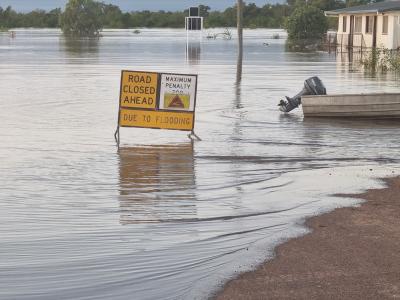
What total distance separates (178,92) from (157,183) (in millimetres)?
5478

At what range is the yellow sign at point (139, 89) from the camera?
63.2 ft

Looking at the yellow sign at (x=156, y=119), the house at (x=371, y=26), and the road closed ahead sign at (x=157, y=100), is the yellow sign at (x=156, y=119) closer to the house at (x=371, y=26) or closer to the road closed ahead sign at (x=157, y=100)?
the road closed ahead sign at (x=157, y=100)

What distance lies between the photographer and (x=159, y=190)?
541 inches

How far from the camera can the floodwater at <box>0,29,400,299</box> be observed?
30.7 feet

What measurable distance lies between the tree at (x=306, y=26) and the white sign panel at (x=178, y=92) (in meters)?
72.5

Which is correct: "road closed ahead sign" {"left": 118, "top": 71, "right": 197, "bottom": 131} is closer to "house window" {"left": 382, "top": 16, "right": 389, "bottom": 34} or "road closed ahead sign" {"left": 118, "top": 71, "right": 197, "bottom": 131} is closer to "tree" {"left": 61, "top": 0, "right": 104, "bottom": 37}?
"house window" {"left": 382, "top": 16, "right": 389, "bottom": 34}

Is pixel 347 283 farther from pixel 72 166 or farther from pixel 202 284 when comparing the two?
pixel 72 166

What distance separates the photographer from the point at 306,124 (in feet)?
77.0

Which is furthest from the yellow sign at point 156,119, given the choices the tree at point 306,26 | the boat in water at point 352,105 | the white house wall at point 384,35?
the tree at point 306,26

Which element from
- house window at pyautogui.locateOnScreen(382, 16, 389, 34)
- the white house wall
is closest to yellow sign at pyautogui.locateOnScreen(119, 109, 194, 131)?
the white house wall

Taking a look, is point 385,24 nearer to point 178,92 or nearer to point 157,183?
point 178,92

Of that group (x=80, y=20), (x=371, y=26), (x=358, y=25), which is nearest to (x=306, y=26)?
(x=358, y=25)

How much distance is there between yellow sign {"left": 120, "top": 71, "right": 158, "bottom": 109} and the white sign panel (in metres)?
0.19

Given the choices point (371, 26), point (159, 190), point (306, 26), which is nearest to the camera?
point (159, 190)
